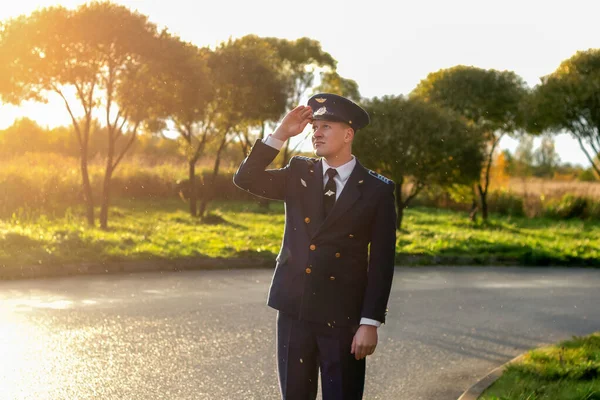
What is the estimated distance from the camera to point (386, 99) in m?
22.6

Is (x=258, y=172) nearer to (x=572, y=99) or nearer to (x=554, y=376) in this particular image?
(x=554, y=376)

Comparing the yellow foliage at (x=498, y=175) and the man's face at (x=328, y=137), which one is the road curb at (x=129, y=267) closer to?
the man's face at (x=328, y=137)

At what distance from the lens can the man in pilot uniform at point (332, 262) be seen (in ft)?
11.3

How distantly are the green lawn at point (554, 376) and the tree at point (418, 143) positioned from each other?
1506 cm

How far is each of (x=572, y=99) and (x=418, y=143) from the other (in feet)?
18.3

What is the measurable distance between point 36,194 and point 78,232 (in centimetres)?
909

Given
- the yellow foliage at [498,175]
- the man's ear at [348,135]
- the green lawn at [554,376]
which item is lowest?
the green lawn at [554,376]

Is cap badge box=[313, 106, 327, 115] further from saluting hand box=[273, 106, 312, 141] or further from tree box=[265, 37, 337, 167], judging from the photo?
tree box=[265, 37, 337, 167]

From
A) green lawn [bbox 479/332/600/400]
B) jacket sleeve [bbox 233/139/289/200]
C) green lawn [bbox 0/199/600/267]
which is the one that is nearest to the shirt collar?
jacket sleeve [bbox 233/139/289/200]

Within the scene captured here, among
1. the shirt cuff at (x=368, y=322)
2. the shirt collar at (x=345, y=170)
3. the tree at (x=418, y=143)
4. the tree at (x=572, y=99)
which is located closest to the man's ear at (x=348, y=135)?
the shirt collar at (x=345, y=170)

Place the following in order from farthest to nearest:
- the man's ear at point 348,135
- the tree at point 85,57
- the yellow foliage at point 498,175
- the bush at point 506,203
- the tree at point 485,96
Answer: the yellow foliage at point 498,175 → the bush at point 506,203 → the tree at point 485,96 → the tree at point 85,57 → the man's ear at point 348,135

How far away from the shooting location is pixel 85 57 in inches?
699

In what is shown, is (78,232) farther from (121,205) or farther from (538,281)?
(121,205)

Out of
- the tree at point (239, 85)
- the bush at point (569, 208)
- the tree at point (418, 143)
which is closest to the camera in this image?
the tree at point (418, 143)
